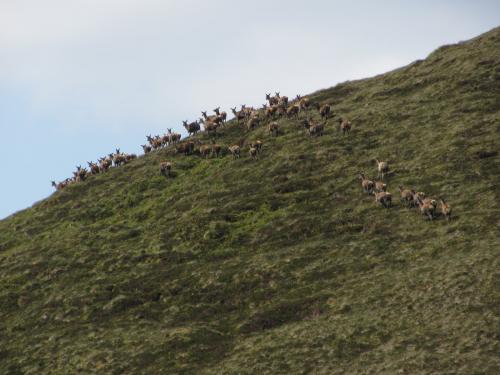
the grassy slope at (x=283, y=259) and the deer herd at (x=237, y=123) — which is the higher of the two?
the deer herd at (x=237, y=123)

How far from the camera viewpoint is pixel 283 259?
144ft

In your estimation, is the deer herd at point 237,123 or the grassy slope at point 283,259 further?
the deer herd at point 237,123

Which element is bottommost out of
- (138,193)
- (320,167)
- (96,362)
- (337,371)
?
(337,371)

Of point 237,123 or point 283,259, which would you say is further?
point 237,123

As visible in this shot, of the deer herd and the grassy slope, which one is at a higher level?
the deer herd

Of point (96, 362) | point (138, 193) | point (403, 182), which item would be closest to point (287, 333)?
point (96, 362)

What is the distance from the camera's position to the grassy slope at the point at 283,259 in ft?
105

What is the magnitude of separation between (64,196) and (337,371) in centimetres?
5034

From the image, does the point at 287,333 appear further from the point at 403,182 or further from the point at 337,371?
the point at 403,182

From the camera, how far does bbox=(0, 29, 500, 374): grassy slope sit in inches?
1256

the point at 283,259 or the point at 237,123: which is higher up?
the point at 237,123

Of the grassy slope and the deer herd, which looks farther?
the deer herd

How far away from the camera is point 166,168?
70.5 meters

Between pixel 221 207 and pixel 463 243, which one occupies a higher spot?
pixel 221 207
